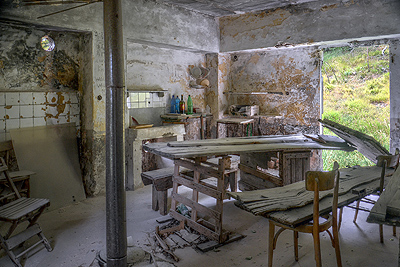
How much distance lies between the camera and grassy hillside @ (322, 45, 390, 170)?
21.2 ft

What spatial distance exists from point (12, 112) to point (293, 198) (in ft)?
12.8

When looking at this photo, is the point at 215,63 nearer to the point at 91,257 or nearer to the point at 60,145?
the point at 60,145

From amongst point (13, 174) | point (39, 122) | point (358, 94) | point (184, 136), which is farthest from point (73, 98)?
point (358, 94)

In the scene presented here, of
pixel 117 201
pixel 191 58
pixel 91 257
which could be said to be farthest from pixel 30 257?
pixel 191 58

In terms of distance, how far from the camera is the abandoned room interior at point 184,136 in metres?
2.77

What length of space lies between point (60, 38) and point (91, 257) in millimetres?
3340

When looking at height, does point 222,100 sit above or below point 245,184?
above

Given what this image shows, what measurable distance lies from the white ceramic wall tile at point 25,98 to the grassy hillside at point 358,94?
551 centimetres

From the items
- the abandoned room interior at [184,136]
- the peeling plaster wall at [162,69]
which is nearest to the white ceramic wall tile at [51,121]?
the abandoned room interior at [184,136]

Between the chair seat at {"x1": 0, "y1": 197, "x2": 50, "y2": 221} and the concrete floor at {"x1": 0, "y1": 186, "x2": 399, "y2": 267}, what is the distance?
45cm

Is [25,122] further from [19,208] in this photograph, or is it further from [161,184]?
[161,184]

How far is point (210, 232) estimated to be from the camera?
11.2ft

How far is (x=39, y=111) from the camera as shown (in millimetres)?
4555

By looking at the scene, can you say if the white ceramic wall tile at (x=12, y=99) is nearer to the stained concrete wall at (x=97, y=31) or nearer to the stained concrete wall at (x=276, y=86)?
the stained concrete wall at (x=97, y=31)
